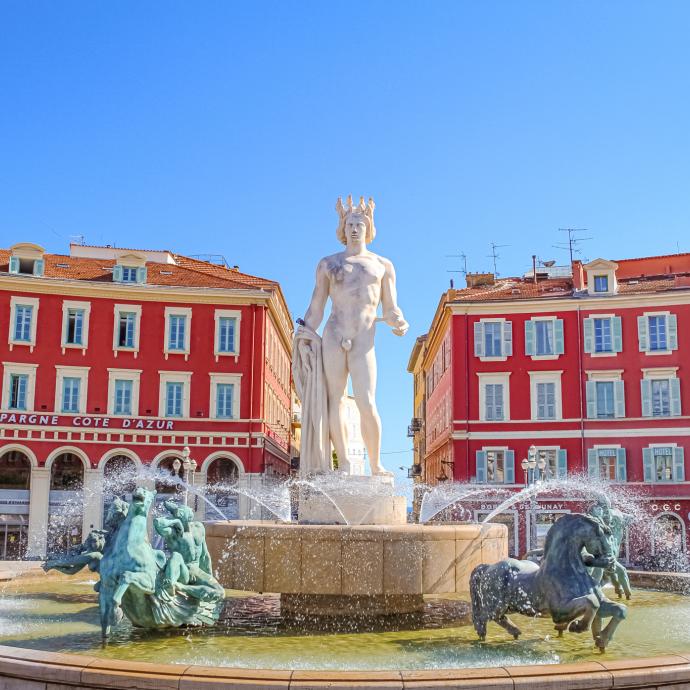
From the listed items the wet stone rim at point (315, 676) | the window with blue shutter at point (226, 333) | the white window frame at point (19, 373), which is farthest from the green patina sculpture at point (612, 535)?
the white window frame at point (19, 373)

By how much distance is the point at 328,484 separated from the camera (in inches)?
397

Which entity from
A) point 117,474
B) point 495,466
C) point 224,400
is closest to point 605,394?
point 495,466

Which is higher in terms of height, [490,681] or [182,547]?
[182,547]

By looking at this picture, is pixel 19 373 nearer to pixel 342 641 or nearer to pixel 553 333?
pixel 553 333

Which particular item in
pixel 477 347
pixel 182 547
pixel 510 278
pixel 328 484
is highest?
pixel 510 278

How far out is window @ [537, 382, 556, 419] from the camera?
38531 mm

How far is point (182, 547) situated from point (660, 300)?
112 feet

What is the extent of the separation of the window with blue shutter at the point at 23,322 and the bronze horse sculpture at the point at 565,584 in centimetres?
3246

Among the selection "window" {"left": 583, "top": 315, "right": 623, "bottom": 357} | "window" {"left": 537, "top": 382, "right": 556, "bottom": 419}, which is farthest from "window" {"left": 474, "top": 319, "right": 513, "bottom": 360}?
"window" {"left": 583, "top": 315, "right": 623, "bottom": 357}

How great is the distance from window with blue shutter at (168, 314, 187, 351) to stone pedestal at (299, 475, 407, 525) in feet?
93.2

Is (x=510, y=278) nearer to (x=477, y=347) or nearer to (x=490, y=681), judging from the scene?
(x=477, y=347)

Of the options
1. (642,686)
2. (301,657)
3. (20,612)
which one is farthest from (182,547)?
(642,686)

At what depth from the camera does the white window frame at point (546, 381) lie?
126 feet

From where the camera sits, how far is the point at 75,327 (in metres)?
37.1
